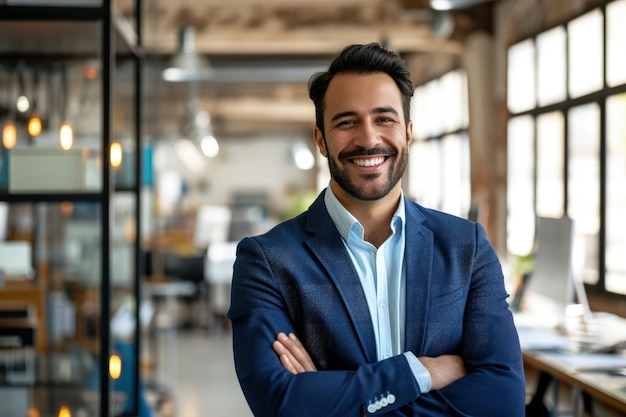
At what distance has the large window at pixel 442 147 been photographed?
32.0 feet

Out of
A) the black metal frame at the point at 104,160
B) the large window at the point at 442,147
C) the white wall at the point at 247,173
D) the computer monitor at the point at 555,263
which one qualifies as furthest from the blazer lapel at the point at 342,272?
the white wall at the point at 247,173

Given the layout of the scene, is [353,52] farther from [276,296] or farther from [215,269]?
[215,269]

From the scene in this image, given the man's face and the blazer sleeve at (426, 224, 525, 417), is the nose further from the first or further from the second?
the blazer sleeve at (426, 224, 525, 417)

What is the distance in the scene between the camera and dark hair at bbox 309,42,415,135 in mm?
1924

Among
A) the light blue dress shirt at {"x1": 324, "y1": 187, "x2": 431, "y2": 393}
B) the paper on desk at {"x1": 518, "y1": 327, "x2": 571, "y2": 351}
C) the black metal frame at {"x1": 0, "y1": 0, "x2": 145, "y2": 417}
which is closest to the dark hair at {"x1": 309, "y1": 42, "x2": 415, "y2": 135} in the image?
the light blue dress shirt at {"x1": 324, "y1": 187, "x2": 431, "y2": 393}

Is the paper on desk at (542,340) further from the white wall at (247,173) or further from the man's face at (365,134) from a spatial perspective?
the white wall at (247,173)

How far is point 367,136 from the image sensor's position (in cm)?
187

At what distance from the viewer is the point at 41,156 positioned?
356cm

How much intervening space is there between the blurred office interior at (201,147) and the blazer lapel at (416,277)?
1.42 metres

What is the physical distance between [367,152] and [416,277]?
1.02 ft

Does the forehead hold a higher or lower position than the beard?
higher

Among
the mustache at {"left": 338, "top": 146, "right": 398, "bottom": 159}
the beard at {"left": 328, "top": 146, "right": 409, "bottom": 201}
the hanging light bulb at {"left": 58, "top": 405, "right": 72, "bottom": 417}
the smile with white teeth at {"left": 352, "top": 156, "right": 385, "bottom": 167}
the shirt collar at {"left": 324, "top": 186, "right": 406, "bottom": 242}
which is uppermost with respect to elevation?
the mustache at {"left": 338, "top": 146, "right": 398, "bottom": 159}

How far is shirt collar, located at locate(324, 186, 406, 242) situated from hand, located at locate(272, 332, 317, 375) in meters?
0.27

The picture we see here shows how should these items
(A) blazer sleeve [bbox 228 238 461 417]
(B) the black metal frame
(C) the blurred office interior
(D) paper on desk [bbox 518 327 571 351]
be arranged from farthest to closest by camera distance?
(D) paper on desk [bbox 518 327 571 351]
(C) the blurred office interior
(B) the black metal frame
(A) blazer sleeve [bbox 228 238 461 417]
